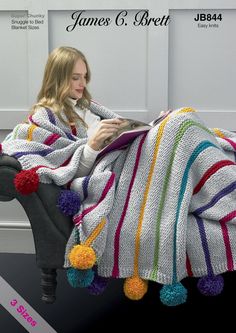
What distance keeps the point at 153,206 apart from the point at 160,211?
22 millimetres

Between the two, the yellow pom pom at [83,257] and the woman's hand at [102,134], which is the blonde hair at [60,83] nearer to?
the woman's hand at [102,134]

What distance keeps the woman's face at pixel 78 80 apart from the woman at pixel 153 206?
0.32m

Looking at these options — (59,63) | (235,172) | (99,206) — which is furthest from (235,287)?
(59,63)

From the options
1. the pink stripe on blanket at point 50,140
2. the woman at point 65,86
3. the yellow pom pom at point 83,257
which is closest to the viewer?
the yellow pom pom at point 83,257

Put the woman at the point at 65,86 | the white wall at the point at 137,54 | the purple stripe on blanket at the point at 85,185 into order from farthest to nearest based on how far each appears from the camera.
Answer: the white wall at the point at 137,54
the woman at the point at 65,86
the purple stripe on blanket at the point at 85,185

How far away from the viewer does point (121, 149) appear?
151cm

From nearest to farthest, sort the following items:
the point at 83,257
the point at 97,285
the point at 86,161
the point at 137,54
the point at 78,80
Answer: the point at 83,257, the point at 97,285, the point at 86,161, the point at 78,80, the point at 137,54

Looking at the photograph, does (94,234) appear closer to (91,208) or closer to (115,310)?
(91,208)

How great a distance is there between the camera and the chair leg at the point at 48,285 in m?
1.46

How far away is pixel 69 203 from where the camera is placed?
4.53ft

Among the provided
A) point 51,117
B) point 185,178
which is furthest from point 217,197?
point 51,117

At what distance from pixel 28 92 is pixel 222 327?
129 centimetres

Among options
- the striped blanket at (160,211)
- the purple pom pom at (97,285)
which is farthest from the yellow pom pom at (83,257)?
the purple pom pom at (97,285)

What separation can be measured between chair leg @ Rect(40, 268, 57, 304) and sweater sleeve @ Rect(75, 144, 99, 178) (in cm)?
28
